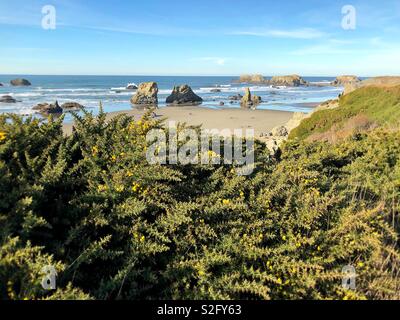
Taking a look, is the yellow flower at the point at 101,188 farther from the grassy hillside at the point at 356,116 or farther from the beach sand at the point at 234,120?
the beach sand at the point at 234,120

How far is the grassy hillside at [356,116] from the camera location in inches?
485

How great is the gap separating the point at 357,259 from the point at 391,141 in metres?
4.00

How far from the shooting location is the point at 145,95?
155ft

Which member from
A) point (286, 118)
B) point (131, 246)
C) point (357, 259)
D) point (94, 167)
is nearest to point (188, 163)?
point (94, 167)

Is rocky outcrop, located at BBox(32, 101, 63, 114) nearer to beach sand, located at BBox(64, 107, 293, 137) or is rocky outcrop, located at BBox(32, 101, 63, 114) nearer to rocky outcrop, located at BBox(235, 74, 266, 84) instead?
beach sand, located at BBox(64, 107, 293, 137)

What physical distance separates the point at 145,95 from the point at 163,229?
151ft

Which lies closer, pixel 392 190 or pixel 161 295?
pixel 161 295

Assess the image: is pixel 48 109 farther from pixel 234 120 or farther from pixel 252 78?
pixel 252 78

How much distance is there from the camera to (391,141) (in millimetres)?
6293

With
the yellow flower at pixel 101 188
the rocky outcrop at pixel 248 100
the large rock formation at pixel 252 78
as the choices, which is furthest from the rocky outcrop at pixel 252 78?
the yellow flower at pixel 101 188

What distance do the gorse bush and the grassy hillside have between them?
8.53 m

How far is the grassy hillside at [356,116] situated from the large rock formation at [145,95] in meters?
33.5

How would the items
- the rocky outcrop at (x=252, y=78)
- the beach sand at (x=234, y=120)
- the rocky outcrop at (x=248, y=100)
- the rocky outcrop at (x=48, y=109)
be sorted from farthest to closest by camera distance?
the rocky outcrop at (x=252, y=78), the rocky outcrop at (x=248, y=100), the rocky outcrop at (x=48, y=109), the beach sand at (x=234, y=120)
